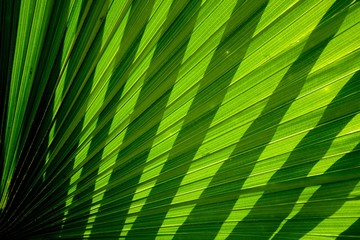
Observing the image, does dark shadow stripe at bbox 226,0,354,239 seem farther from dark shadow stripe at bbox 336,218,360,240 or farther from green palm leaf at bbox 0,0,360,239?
dark shadow stripe at bbox 336,218,360,240

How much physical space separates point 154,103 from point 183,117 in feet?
0.33

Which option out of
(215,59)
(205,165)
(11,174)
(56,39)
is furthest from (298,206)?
(11,174)

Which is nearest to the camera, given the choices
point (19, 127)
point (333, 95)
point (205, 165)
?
point (333, 95)

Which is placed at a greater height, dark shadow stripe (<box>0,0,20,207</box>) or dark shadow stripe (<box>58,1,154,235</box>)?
dark shadow stripe (<box>0,0,20,207</box>)

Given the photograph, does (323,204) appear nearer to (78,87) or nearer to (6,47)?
(78,87)

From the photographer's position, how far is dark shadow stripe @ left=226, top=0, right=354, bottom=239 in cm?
63

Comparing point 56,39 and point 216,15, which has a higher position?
point 56,39

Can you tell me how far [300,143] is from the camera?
765mm

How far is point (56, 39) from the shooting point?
0.86m

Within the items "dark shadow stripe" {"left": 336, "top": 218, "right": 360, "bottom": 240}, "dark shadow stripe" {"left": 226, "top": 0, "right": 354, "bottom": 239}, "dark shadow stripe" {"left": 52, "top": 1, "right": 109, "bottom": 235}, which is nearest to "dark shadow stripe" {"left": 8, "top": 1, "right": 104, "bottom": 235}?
"dark shadow stripe" {"left": 52, "top": 1, "right": 109, "bottom": 235}

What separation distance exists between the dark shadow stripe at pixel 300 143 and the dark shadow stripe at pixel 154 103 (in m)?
0.26

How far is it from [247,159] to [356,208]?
1.01ft

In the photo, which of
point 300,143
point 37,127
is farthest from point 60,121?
point 300,143

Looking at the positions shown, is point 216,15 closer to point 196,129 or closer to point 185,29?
point 185,29
